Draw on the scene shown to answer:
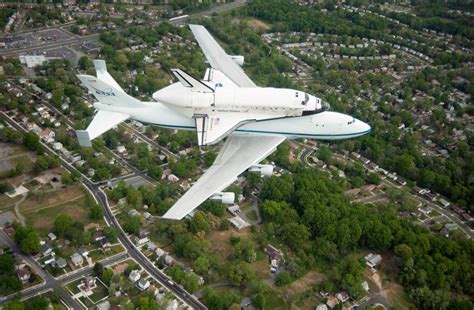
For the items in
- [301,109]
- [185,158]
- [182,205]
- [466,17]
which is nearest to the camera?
[182,205]

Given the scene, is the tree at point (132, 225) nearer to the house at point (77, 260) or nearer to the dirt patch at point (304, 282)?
the house at point (77, 260)

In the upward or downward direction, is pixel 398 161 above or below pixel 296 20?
below

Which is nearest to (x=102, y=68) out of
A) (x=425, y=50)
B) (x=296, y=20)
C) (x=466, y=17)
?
(x=296, y=20)

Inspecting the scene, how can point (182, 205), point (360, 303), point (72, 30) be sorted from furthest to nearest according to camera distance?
point (72, 30) < point (360, 303) < point (182, 205)

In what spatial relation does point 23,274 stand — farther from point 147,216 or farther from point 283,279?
point 283,279

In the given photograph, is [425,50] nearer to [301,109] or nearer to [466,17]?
[466,17]

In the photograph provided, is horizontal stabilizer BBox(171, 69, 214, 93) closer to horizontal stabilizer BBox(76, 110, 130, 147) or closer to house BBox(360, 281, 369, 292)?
horizontal stabilizer BBox(76, 110, 130, 147)
